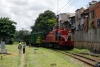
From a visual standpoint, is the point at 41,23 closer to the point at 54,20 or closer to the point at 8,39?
the point at 54,20

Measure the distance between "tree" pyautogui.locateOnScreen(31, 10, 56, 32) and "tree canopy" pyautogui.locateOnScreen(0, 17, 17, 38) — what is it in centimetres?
1785

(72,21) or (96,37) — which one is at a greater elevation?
(72,21)

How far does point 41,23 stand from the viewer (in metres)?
103

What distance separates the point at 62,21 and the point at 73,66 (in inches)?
2410

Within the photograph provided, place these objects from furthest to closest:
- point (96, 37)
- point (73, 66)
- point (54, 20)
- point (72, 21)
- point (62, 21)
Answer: point (54, 20) → point (62, 21) → point (72, 21) → point (96, 37) → point (73, 66)

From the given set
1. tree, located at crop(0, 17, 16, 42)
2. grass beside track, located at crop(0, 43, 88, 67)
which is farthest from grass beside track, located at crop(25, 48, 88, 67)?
tree, located at crop(0, 17, 16, 42)

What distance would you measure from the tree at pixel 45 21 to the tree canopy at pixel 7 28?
58.6 ft

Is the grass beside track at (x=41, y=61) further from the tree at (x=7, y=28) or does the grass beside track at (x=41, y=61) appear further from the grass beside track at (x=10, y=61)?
the tree at (x=7, y=28)

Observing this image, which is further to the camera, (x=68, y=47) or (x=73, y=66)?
(x=68, y=47)

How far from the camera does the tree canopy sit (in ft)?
270

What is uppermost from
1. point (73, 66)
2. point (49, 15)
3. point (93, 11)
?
point (49, 15)

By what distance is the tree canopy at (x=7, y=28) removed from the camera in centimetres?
8219

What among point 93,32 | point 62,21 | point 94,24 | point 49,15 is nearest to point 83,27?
point 94,24

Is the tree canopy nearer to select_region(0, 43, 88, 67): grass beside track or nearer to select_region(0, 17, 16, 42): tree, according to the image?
select_region(0, 17, 16, 42): tree
